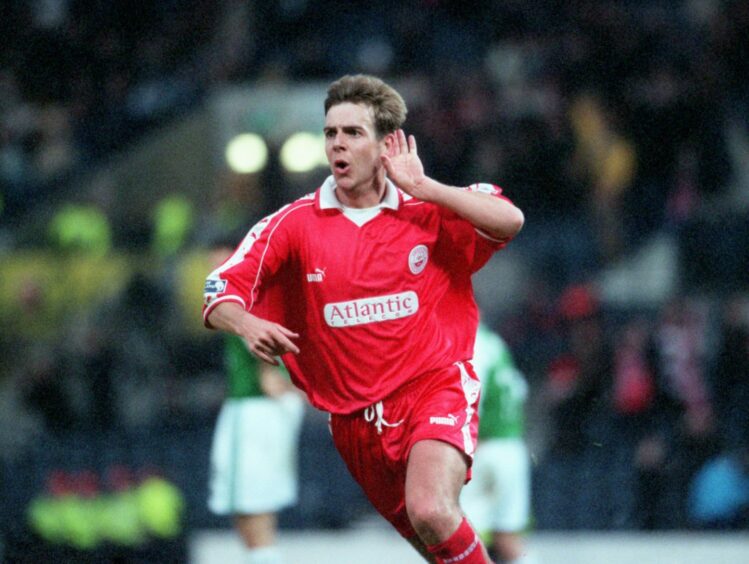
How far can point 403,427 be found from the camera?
5297 millimetres

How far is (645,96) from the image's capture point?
1217 centimetres

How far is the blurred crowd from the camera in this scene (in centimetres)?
1013

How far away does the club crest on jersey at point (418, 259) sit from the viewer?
534 centimetres

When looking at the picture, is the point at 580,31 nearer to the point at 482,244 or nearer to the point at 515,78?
the point at 515,78

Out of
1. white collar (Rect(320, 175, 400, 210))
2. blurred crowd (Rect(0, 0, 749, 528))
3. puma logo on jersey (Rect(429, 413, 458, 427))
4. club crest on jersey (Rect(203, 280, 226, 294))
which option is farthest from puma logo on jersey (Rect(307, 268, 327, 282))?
blurred crowd (Rect(0, 0, 749, 528))

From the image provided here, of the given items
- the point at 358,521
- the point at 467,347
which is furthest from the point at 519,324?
the point at 467,347

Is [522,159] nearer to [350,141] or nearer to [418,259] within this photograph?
[418,259]

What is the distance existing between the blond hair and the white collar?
0.25 meters

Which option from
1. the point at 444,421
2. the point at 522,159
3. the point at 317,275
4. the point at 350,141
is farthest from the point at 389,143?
the point at 522,159

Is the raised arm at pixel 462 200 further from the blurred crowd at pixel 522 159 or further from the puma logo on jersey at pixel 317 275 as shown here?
the blurred crowd at pixel 522 159

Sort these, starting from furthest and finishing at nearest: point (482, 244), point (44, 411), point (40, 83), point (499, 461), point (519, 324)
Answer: point (40, 83) < point (44, 411) < point (519, 324) < point (499, 461) < point (482, 244)

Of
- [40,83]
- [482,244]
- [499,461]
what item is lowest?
[499,461]

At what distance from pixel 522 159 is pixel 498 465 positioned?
4.69m

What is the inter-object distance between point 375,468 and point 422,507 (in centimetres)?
52
